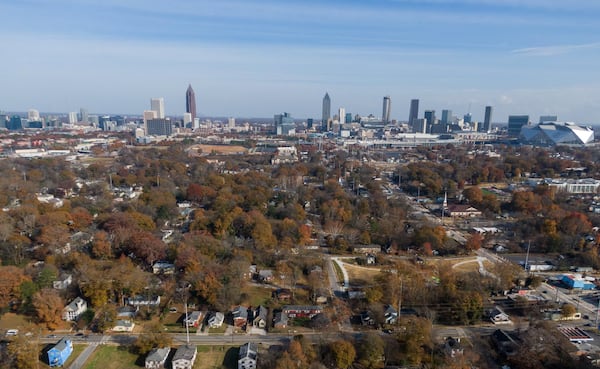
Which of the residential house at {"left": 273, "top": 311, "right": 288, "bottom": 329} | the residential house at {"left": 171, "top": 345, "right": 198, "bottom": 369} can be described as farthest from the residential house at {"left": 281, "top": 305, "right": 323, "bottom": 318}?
the residential house at {"left": 171, "top": 345, "right": 198, "bottom": 369}

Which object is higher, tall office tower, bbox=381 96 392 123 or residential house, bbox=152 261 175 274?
tall office tower, bbox=381 96 392 123

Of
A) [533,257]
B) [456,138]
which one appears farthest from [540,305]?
[456,138]

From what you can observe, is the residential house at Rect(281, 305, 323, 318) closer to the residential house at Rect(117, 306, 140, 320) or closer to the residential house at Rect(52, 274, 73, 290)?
the residential house at Rect(117, 306, 140, 320)

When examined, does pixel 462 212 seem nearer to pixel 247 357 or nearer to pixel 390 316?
pixel 390 316

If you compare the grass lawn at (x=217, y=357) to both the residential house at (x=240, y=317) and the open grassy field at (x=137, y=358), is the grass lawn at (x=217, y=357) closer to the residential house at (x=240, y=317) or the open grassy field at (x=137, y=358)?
the open grassy field at (x=137, y=358)

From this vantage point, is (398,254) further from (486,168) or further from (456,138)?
(456,138)

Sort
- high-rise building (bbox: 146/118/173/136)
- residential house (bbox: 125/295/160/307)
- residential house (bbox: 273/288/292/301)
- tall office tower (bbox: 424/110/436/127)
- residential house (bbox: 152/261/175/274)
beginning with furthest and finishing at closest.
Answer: tall office tower (bbox: 424/110/436/127), high-rise building (bbox: 146/118/173/136), residential house (bbox: 152/261/175/274), residential house (bbox: 273/288/292/301), residential house (bbox: 125/295/160/307)

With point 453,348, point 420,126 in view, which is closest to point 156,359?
point 453,348

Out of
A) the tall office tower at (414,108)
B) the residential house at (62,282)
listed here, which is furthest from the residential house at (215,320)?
the tall office tower at (414,108)
